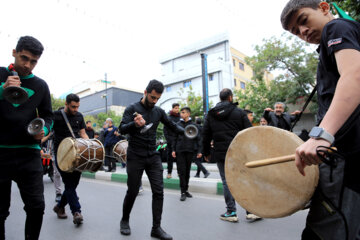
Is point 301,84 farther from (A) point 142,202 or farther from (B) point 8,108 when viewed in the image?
(B) point 8,108

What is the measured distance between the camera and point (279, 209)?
147 centimetres

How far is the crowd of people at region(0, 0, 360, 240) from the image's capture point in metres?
1.15

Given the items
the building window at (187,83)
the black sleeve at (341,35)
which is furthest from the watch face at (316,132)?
the building window at (187,83)

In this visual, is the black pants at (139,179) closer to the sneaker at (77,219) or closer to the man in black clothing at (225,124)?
the sneaker at (77,219)

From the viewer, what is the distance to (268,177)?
1511mm

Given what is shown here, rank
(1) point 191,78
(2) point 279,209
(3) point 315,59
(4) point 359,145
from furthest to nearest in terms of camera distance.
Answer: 1. (1) point 191,78
2. (3) point 315,59
3. (2) point 279,209
4. (4) point 359,145

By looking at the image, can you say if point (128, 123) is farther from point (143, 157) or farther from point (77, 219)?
A: point (77, 219)

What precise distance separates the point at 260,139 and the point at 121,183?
23.9 feet

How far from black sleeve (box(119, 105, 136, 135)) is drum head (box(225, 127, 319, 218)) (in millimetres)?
1957

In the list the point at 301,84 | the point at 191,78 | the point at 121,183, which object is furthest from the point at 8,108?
the point at 191,78

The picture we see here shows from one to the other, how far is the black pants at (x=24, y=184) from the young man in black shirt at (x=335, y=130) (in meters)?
2.22

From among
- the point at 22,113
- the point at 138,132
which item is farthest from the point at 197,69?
the point at 22,113

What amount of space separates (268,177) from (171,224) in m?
2.80

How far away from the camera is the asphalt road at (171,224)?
343 centimetres
